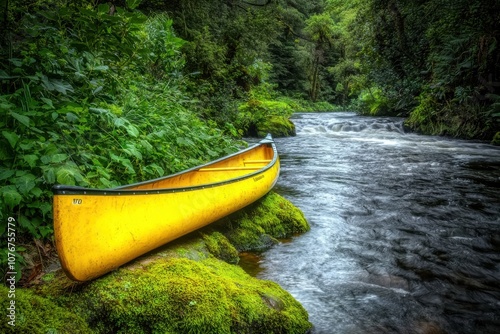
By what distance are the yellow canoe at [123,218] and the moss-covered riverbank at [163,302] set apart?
0.14 metres

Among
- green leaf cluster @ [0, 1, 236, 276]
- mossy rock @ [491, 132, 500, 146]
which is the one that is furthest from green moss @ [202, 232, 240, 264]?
mossy rock @ [491, 132, 500, 146]

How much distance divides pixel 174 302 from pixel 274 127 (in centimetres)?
1333

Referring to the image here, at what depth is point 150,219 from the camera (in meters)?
2.54

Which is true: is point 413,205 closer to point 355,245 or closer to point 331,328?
point 355,245

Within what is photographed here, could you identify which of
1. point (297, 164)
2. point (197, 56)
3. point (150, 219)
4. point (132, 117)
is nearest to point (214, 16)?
point (197, 56)

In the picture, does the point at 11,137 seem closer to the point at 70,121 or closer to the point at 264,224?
the point at 70,121

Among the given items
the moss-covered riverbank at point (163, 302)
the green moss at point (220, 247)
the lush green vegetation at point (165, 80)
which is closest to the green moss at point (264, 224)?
the green moss at point (220, 247)

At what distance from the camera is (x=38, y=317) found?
72.7 inches

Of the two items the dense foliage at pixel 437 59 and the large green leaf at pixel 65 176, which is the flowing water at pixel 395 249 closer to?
the large green leaf at pixel 65 176

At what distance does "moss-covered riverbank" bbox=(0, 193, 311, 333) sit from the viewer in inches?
76.2

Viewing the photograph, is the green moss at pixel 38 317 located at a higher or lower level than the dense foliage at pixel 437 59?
lower

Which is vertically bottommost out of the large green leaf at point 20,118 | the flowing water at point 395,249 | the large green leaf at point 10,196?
the flowing water at point 395,249

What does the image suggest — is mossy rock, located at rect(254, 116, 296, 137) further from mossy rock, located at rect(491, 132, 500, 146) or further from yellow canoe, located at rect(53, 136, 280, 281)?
yellow canoe, located at rect(53, 136, 280, 281)

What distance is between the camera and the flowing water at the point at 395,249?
9.39ft
